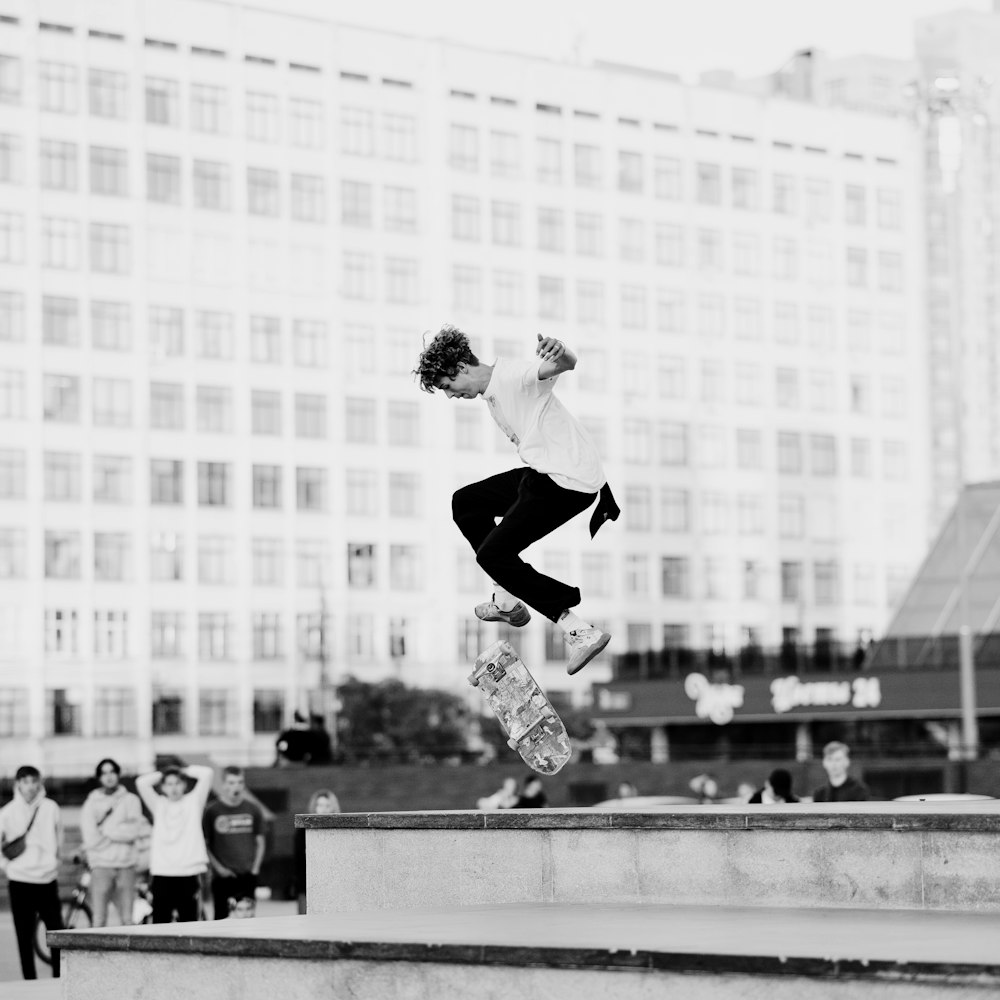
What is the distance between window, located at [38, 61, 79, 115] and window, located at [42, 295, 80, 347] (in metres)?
7.96

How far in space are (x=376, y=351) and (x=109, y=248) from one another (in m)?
13.0

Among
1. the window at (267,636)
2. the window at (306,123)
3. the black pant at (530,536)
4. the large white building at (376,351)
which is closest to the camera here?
the black pant at (530,536)

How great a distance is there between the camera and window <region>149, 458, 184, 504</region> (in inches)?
3260

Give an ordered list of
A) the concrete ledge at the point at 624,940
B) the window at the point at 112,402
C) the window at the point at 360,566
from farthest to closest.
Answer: the window at the point at 360,566 < the window at the point at 112,402 < the concrete ledge at the point at 624,940

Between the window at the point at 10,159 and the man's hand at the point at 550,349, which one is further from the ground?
the window at the point at 10,159

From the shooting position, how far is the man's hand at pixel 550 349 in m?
10.8

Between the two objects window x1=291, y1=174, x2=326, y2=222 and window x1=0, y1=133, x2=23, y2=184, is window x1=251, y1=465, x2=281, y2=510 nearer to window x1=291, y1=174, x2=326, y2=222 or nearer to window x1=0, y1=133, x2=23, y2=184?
window x1=291, y1=174, x2=326, y2=222

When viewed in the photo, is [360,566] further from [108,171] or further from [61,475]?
[108,171]

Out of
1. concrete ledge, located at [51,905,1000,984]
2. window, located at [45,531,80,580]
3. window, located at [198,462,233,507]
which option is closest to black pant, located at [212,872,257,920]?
concrete ledge, located at [51,905,1000,984]

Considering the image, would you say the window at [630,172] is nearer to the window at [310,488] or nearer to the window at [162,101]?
the window at [310,488]

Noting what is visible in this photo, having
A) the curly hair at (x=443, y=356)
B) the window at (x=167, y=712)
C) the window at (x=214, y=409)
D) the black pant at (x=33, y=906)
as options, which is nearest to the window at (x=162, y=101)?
the window at (x=214, y=409)

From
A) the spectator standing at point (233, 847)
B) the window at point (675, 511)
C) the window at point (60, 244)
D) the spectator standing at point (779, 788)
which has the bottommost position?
the spectator standing at point (233, 847)

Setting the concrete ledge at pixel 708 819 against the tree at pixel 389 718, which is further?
the tree at pixel 389 718

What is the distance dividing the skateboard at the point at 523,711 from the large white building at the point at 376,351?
59.1 meters
